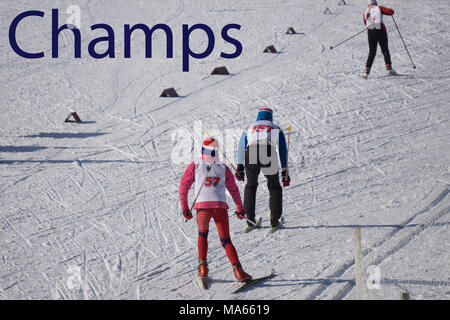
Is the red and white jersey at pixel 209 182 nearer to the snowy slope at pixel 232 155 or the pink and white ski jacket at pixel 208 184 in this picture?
the pink and white ski jacket at pixel 208 184

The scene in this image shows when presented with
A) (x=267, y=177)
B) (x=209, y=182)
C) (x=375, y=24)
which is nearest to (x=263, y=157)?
(x=267, y=177)

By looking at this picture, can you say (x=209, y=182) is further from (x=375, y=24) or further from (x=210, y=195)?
(x=375, y=24)

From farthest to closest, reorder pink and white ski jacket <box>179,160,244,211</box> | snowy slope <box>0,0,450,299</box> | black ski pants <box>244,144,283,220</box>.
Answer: black ski pants <box>244,144,283,220</box> < snowy slope <box>0,0,450,299</box> < pink and white ski jacket <box>179,160,244,211</box>

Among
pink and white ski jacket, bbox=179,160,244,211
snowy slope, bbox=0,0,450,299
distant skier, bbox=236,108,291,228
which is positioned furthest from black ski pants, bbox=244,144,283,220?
pink and white ski jacket, bbox=179,160,244,211

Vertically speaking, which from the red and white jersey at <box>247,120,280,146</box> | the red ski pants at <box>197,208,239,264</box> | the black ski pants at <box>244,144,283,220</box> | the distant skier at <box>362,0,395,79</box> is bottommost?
the red ski pants at <box>197,208,239,264</box>

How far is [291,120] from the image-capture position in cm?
1190

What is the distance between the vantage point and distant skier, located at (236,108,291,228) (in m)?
7.35

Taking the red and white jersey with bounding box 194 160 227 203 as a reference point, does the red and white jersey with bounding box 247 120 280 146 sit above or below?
above

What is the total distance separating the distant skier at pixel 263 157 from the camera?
7352 millimetres

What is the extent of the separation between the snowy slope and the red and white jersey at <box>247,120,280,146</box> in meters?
1.20

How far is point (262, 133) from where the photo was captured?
7.32 m

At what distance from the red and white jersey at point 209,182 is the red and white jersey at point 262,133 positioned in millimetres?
1134

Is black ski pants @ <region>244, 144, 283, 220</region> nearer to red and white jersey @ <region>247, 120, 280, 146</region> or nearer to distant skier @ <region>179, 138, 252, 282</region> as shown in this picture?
red and white jersey @ <region>247, 120, 280, 146</region>
